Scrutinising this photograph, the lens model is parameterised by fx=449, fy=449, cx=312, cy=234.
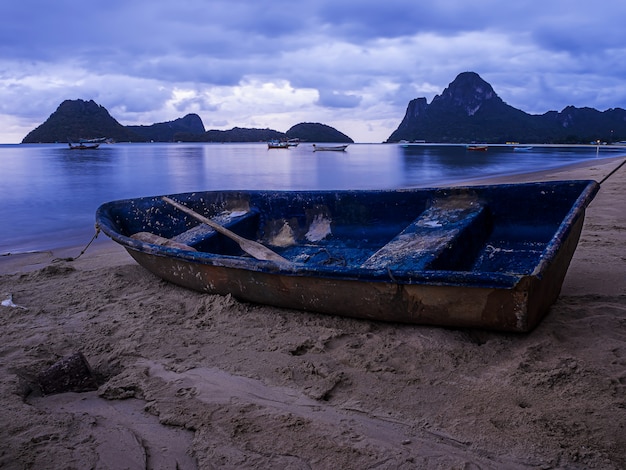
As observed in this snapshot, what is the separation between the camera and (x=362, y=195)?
5.09 m

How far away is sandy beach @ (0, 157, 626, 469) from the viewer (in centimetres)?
192

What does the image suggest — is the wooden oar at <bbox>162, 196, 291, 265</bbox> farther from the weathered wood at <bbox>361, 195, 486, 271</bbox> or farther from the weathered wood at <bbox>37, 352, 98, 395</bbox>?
the weathered wood at <bbox>37, 352, 98, 395</bbox>

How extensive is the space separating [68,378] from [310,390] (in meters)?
1.37

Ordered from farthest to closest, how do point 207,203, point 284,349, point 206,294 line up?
point 207,203 < point 206,294 < point 284,349

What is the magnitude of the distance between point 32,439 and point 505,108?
125m

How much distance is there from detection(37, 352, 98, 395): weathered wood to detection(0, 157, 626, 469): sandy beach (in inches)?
2.1

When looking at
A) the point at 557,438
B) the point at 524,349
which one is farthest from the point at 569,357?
the point at 557,438

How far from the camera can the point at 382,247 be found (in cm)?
440

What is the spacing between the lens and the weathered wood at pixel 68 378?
2512mm

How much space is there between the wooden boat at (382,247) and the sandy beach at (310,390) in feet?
0.71

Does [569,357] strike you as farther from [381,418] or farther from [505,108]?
[505,108]

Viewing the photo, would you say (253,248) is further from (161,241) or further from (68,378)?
(68,378)

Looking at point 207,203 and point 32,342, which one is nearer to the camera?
point 32,342

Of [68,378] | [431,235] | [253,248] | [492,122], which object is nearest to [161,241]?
[253,248]
